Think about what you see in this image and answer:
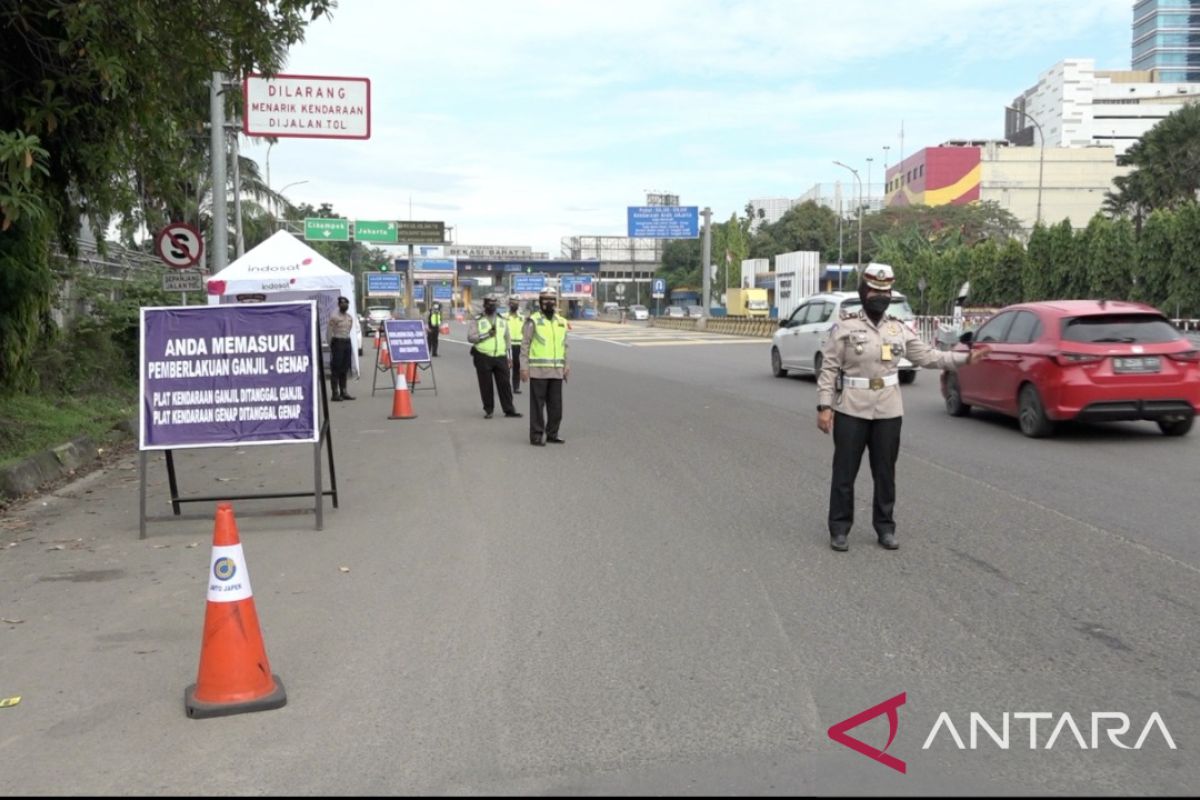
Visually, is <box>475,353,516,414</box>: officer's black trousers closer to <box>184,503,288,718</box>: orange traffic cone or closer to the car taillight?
the car taillight

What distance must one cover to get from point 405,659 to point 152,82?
296 inches

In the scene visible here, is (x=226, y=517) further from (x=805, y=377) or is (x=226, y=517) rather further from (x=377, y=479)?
(x=805, y=377)

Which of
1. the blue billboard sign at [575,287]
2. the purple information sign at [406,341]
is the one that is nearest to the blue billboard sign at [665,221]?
the purple information sign at [406,341]

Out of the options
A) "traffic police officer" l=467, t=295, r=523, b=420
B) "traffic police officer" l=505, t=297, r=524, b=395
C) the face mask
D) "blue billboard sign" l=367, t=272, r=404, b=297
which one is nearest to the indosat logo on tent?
the face mask

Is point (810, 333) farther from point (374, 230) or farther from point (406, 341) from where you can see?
point (374, 230)

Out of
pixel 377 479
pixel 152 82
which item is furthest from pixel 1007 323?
pixel 152 82

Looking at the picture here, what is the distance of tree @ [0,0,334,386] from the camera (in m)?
8.34

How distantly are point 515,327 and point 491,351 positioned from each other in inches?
91.5

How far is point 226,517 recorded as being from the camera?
186 inches

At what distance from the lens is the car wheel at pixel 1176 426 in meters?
11.8

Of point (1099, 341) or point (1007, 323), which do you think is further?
point (1007, 323)

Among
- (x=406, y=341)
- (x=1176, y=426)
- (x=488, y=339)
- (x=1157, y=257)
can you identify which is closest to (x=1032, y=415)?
(x=1176, y=426)

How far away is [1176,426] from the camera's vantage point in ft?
38.9

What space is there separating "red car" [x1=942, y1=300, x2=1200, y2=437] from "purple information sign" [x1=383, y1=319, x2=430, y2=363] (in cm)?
1093
